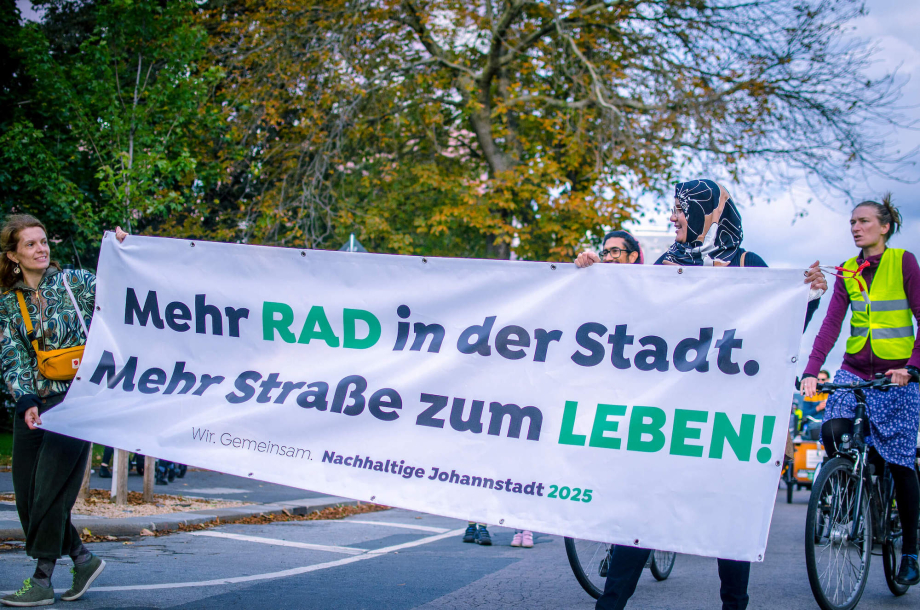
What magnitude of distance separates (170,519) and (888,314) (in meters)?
6.08

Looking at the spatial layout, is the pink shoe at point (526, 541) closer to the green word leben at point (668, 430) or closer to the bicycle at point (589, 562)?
the bicycle at point (589, 562)

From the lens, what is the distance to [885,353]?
510 cm

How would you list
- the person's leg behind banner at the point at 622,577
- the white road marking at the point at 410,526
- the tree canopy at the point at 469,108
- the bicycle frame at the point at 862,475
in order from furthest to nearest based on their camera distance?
1. the tree canopy at the point at 469,108
2. the white road marking at the point at 410,526
3. the bicycle frame at the point at 862,475
4. the person's leg behind banner at the point at 622,577

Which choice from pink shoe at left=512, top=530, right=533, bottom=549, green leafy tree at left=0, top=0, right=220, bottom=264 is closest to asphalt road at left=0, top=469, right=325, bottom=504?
green leafy tree at left=0, top=0, right=220, bottom=264

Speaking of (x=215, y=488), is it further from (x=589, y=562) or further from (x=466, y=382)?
(x=466, y=382)

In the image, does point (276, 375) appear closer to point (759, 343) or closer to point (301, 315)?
point (301, 315)

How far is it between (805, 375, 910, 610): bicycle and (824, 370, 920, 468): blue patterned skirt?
0.23 ft

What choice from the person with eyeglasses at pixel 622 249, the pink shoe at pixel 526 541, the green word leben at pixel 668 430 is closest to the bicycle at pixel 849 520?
the green word leben at pixel 668 430

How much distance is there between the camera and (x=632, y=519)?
3.57m

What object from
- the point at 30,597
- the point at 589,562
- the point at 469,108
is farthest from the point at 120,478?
the point at 469,108

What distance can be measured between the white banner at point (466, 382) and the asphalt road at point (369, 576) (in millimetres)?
1056

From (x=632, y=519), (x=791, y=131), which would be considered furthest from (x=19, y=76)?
(x=632, y=519)

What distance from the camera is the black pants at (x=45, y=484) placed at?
4.17 metres

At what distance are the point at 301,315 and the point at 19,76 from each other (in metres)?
17.1
